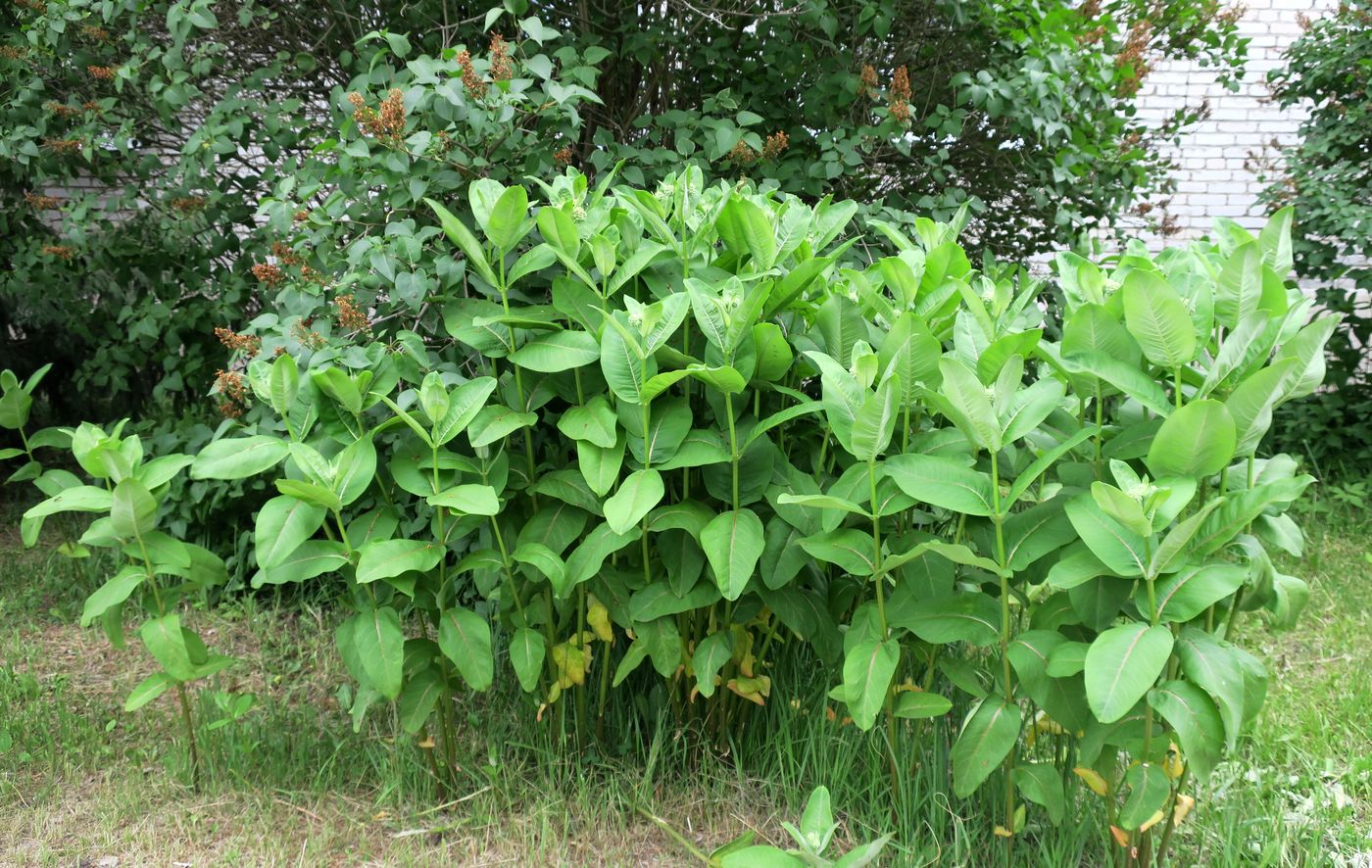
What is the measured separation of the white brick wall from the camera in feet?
20.4

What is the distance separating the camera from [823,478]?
205 centimetres

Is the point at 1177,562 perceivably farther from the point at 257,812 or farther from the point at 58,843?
the point at 58,843

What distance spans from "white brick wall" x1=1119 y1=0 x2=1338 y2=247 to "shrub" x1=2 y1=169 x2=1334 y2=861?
5.06m

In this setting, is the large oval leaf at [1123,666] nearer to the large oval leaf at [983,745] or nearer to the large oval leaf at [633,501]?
the large oval leaf at [983,745]

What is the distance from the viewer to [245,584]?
3.52 metres

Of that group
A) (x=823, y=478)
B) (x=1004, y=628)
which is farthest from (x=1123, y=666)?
(x=823, y=478)

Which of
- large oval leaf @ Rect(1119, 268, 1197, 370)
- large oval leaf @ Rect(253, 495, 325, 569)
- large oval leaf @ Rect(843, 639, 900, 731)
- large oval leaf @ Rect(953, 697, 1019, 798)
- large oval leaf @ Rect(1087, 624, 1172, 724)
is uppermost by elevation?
large oval leaf @ Rect(1119, 268, 1197, 370)

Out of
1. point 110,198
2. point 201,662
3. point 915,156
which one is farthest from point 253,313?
point 915,156

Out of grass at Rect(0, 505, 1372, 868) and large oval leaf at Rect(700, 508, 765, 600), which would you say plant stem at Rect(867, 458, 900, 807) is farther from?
large oval leaf at Rect(700, 508, 765, 600)

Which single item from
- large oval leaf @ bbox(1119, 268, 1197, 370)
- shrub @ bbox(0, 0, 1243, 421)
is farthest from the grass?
shrub @ bbox(0, 0, 1243, 421)

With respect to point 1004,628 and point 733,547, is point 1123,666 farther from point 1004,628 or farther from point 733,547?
point 733,547

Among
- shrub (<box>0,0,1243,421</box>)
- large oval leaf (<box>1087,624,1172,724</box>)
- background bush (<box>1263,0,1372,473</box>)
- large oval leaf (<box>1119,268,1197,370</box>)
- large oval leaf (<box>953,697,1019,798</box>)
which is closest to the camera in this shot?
large oval leaf (<box>1087,624,1172,724</box>)

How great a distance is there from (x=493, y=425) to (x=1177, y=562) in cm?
123

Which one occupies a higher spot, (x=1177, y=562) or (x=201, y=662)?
(x=1177, y=562)
